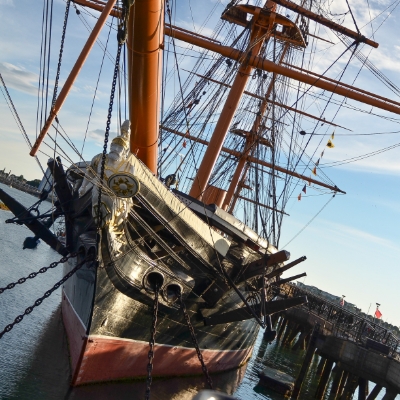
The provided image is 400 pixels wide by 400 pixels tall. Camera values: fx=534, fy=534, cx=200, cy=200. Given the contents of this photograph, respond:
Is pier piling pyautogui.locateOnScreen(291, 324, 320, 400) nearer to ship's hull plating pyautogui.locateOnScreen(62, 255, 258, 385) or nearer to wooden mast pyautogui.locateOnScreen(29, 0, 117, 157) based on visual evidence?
ship's hull plating pyautogui.locateOnScreen(62, 255, 258, 385)

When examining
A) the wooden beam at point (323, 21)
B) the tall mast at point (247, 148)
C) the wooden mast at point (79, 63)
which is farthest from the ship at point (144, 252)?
the tall mast at point (247, 148)

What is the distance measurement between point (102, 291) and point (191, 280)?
8.47 feet

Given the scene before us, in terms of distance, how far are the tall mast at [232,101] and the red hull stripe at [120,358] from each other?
16.5 feet

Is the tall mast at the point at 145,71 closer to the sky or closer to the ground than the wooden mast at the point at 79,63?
closer to the sky

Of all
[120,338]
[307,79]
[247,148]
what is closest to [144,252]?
[120,338]

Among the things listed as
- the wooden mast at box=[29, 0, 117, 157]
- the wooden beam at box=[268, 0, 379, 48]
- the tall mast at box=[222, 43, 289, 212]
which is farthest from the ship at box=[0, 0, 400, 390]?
the tall mast at box=[222, 43, 289, 212]

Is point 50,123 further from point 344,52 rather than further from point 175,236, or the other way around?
point 344,52

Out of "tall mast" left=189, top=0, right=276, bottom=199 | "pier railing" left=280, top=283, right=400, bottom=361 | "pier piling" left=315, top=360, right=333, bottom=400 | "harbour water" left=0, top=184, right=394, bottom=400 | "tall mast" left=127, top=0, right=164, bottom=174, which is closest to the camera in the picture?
"tall mast" left=127, top=0, right=164, bottom=174

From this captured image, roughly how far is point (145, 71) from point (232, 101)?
8.36m

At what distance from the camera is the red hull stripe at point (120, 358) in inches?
426

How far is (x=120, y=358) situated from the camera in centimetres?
1158

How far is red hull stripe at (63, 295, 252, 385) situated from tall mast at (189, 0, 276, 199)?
5037 mm

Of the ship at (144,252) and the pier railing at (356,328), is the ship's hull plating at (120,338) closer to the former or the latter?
the ship at (144,252)

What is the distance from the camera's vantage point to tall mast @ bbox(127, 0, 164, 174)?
8969 mm
